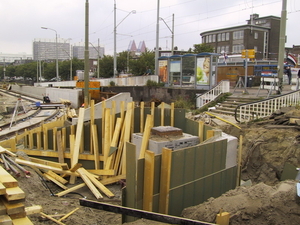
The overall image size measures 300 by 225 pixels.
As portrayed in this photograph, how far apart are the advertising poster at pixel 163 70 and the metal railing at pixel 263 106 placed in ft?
32.8

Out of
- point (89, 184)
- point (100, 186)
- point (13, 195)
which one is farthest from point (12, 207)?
point (100, 186)

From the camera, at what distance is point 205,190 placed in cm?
634

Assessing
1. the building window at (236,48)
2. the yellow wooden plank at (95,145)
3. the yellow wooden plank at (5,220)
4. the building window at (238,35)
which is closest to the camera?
the yellow wooden plank at (5,220)

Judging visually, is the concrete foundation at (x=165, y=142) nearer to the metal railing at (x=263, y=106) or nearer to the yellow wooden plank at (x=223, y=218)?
the yellow wooden plank at (x=223, y=218)

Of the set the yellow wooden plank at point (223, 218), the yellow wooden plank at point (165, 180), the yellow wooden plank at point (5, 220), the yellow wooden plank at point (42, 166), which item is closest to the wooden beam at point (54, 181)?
the yellow wooden plank at point (42, 166)

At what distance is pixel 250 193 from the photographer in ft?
16.4

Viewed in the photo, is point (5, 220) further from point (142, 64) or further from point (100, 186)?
point (142, 64)

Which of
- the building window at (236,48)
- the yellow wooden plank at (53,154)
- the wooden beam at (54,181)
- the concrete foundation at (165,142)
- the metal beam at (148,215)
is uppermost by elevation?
the building window at (236,48)

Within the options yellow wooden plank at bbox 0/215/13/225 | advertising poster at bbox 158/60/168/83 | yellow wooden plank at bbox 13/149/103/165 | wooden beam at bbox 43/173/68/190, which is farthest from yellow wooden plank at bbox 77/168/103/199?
advertising poster at bbox 158/60/168/83

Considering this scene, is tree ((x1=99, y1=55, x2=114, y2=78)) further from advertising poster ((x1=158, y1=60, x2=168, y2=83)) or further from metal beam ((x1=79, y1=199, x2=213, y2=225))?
metal beam ((x1=79, y1=199, x2=213, y2=225))

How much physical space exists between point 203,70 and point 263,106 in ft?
21.1

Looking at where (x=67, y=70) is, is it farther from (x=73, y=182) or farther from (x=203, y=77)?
(x=73, y=182)

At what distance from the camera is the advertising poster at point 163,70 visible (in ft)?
76.5

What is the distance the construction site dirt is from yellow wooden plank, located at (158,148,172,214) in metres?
0.45
